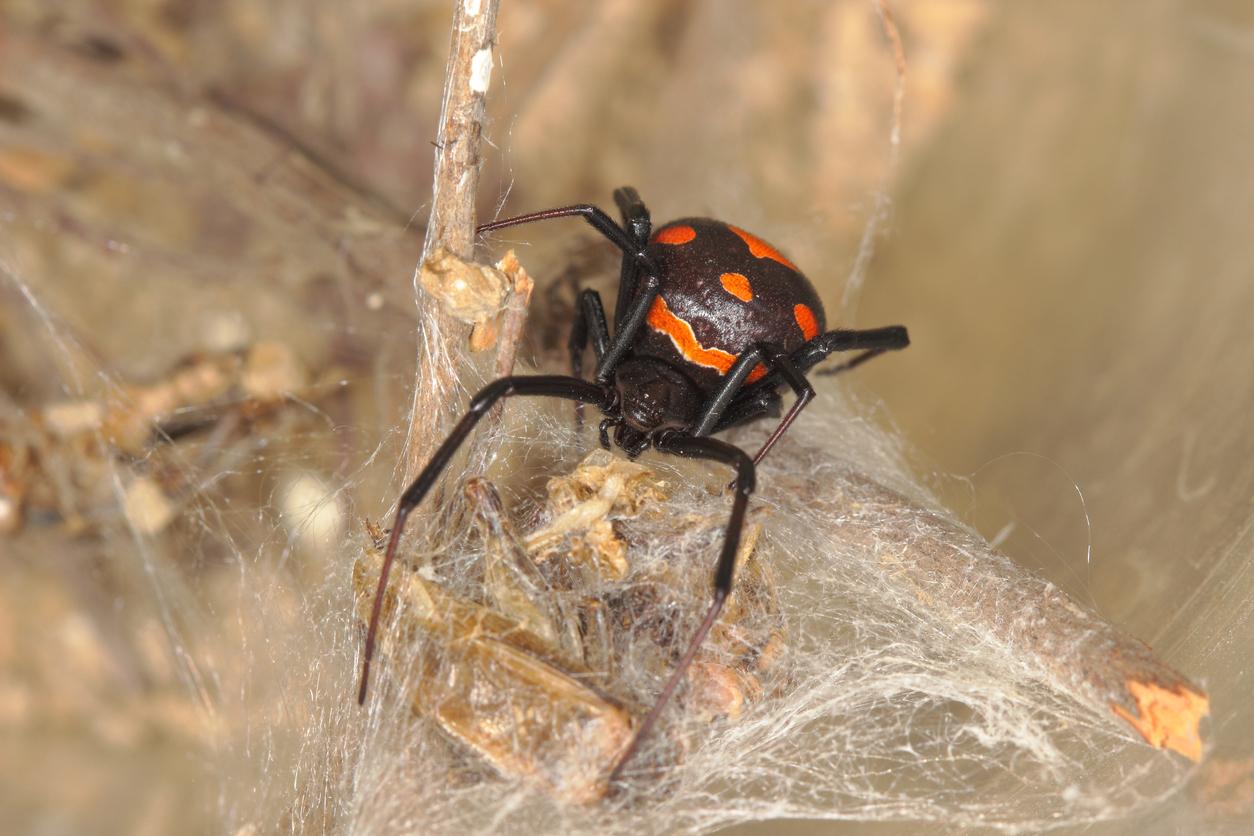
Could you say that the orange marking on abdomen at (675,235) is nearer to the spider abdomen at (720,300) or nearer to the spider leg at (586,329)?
the spider abdomen at (720,300)

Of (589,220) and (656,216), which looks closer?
(589,220)

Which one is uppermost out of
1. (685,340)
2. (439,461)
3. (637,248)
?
(637,248)

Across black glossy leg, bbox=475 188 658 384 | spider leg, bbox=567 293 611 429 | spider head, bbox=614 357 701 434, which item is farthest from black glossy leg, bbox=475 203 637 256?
spider head, bbox=614 357 701 434

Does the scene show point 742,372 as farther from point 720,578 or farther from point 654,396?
point 720,578

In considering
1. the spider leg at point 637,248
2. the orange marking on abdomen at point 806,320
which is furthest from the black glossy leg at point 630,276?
the orange marking on abdomen at point 806,320

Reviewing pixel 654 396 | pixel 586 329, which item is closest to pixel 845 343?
pixel 654 396

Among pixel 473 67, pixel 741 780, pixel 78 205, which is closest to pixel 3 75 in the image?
pixel 78 205
